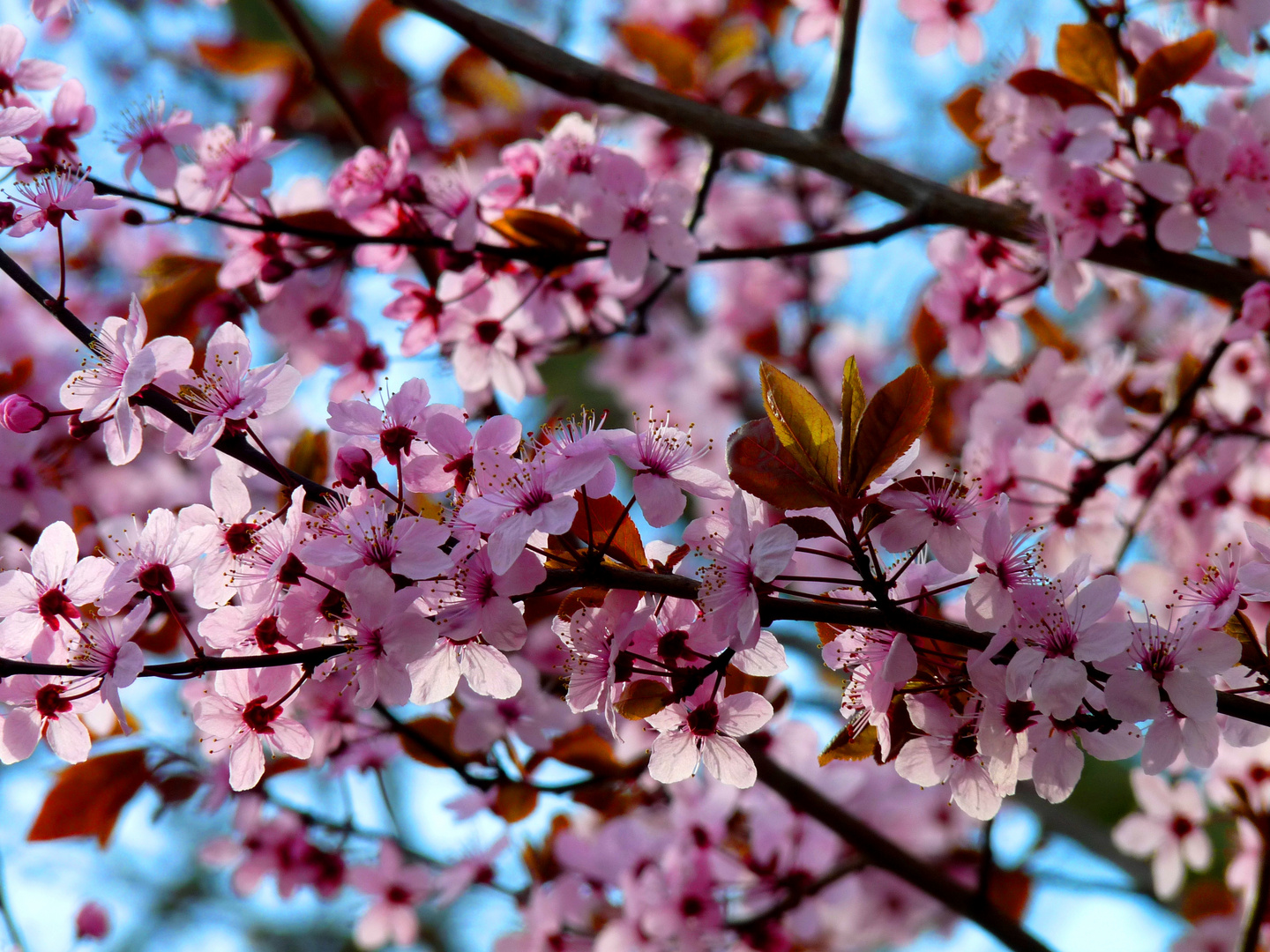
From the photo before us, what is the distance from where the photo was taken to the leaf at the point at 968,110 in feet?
5.81

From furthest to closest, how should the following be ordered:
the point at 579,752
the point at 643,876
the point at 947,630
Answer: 1. the point at 643,876
2. the point at 579,752
3. the point at 947,630

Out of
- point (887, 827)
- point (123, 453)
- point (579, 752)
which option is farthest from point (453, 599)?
point (887, 827)

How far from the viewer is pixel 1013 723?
3.03 feet

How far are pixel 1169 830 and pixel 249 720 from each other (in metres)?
1.84

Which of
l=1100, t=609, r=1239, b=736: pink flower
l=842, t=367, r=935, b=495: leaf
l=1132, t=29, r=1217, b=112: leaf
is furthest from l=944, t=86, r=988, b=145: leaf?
l=1100, t=609, r=1239, b=736: pink flower

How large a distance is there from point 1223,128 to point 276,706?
4.81 feet

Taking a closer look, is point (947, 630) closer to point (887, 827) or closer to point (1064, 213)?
point (1064, 213)

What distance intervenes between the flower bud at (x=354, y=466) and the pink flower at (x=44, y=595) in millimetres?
232

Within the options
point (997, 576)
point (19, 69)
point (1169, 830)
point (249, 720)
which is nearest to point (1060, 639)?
point (997, 576)

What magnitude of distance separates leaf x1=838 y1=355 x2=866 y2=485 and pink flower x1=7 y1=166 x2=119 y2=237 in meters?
0.76

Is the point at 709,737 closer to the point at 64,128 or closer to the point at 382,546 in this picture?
the point at 382,546

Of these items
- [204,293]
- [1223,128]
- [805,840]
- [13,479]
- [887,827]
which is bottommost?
[887,827]

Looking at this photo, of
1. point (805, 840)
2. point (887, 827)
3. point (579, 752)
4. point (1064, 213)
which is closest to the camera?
point (1064, 213)

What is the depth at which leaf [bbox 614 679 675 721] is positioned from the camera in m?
0.96
